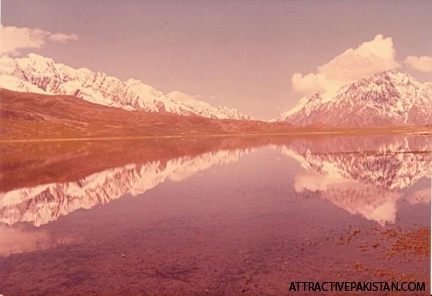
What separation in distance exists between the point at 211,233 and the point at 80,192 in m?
33.3

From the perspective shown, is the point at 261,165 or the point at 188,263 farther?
the point at 261,165

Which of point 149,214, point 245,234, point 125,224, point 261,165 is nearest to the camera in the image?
point 245,234

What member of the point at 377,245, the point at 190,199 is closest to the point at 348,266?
the point at 377,245

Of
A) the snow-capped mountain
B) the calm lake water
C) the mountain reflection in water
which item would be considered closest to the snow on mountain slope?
the mountain reflection in water

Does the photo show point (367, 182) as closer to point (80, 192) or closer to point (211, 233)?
point (211, 233)

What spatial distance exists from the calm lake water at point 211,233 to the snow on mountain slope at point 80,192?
1.01 feet

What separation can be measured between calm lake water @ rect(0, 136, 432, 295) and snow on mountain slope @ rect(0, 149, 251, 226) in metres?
0.31

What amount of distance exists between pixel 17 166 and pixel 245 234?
83.4 m

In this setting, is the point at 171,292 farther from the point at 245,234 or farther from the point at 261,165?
the point at 261,165

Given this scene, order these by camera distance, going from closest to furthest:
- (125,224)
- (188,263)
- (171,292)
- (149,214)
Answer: (171,292) → (188,263) → (125,224) → (149,214)

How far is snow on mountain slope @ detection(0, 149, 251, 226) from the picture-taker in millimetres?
50119

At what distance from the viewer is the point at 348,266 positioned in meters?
28.8

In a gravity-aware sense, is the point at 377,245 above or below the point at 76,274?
above

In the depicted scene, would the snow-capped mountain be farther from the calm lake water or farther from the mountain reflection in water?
the calm lake water
